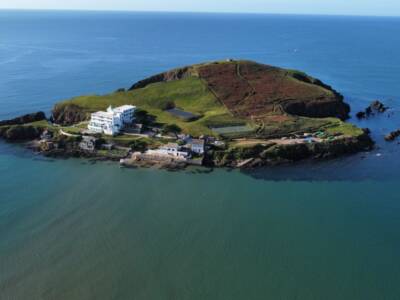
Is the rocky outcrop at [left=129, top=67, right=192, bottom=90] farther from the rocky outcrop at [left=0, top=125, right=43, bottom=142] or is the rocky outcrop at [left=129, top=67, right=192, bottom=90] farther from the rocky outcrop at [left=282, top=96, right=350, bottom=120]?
the rocky outcrop at [left=0, top=125, right=43, bottom=142]

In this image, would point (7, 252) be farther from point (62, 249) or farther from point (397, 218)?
point (397, 218)

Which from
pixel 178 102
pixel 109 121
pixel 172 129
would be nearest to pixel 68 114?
pixel 109 121

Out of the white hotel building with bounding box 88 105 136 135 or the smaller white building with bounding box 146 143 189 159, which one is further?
the white hotel building with bounding box 88 105 136 135

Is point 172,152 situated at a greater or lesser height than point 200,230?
greater

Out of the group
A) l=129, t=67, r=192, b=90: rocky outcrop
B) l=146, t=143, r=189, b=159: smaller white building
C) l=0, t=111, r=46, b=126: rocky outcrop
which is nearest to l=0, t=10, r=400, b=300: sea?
l=146, t=143, r=189, b=159: smaller white building

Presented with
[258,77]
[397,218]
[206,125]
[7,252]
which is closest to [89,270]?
[7,252]

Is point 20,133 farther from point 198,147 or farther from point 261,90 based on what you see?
point 261,90
